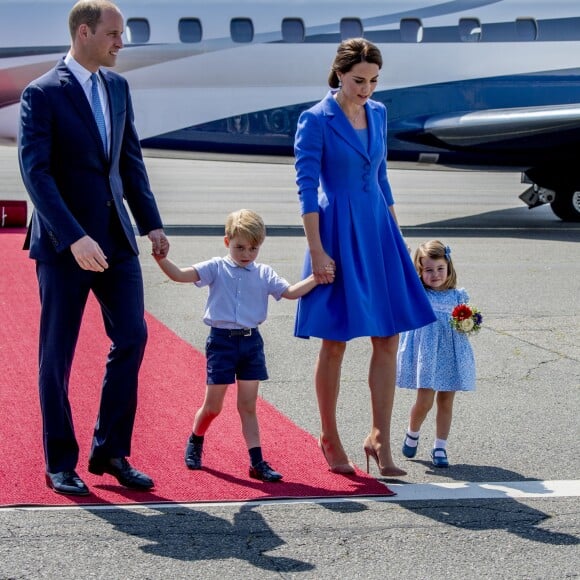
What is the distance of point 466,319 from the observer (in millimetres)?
5691

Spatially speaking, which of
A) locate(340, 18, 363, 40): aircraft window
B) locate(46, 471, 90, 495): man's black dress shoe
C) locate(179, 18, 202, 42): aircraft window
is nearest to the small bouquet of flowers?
locate(46, 471, 90, 495): man's black dress shoe

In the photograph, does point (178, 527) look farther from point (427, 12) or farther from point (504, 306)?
point (427, 12)

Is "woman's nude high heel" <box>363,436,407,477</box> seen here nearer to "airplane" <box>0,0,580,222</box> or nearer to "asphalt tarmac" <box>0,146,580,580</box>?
"asphalt tarmac" <box>0,146,580,580</box>

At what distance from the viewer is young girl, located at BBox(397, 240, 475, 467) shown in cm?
573

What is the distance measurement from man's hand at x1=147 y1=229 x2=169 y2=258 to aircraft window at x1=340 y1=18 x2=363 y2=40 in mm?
11615

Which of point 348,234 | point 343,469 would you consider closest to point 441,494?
point 343,469

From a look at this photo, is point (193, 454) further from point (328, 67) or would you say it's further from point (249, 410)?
point (328, 67)

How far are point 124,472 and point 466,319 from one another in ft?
5.58

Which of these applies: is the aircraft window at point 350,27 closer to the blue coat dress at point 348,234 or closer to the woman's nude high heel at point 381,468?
the blue coat dress at point 348,234

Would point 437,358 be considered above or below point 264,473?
above

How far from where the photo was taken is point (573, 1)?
1734 centimetres

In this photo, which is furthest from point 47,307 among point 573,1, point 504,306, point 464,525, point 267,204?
point 267,204

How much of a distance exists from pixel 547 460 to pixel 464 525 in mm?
1138

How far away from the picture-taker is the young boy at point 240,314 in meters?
5.41
